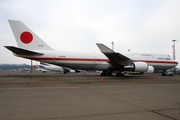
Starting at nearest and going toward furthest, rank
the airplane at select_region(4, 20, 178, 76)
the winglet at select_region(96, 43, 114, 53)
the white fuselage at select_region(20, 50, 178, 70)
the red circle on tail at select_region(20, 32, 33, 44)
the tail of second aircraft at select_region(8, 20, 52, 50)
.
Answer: the winglet at select_region(96, 43, 114, 53), the airplane at select_region(4, 20, 178, 76), the tail of second aircraft at select_region(8, 20, 52, 50), the red circle on tail at select_region(20, 32, 33, 44), the white fuselage at select_region(20, 50, 178, 70)

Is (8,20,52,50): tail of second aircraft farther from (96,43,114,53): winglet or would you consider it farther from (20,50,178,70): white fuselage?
(96,43,114,53): winglet

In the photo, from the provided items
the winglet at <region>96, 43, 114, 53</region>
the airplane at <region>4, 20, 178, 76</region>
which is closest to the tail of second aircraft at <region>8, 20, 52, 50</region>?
the airplane at <region>4, 20, 178, 76</region>

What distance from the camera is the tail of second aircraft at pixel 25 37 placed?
17688 millimetres

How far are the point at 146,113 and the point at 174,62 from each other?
24.1 m

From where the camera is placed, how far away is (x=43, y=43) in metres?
19.5

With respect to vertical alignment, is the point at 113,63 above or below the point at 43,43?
below

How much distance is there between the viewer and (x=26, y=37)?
60.3ft

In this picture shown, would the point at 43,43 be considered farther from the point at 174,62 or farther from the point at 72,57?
the point at 174,62

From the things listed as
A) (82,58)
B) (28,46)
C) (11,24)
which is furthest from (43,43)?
(82,58)

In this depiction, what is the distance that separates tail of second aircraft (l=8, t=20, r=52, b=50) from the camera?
17688mm

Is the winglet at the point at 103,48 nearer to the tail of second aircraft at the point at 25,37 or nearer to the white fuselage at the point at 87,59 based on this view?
the white fuselage at the point at 87,59

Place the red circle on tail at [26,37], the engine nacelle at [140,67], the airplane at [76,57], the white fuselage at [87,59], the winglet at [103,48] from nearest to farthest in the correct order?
the winglet at [103,48] < the engine nacelle at [140,67] < the airplane at [76,57] < the red circle on tail at [26,37] < the white fuselage at [87,59]

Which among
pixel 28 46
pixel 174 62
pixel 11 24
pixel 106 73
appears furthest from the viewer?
pixel 174 62

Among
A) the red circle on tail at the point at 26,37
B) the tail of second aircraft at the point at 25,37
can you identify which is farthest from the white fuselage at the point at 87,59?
the red circle on tail at the point at 26,37
